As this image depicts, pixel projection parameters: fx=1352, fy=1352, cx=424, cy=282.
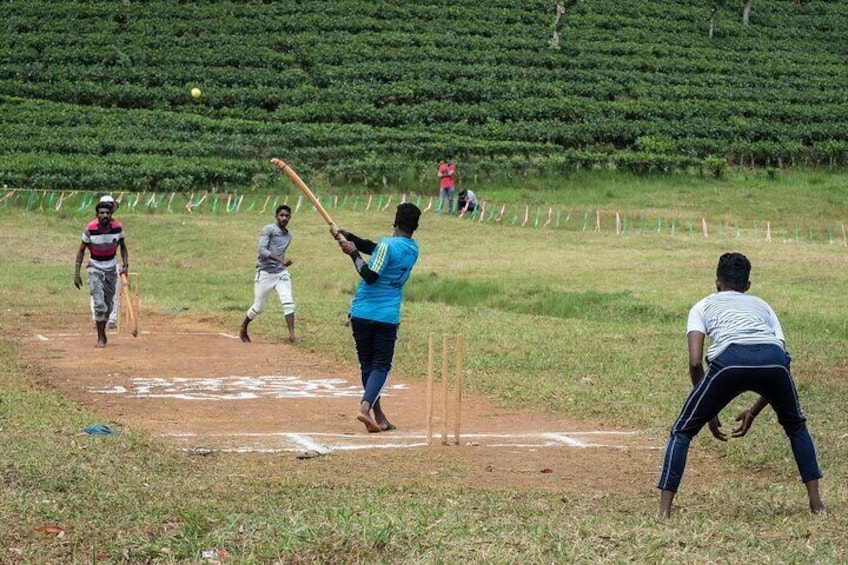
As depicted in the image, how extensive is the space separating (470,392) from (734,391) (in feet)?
19.7

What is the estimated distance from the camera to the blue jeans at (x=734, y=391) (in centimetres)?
750

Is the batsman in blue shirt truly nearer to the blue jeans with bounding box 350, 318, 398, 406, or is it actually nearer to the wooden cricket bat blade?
the blue jeans with bounding box 350, 318, 398, 406

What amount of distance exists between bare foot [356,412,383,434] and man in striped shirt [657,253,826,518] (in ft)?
11.2

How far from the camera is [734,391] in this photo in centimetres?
753

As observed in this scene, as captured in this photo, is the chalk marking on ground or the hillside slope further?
the hillside slope

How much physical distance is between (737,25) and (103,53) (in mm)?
31664

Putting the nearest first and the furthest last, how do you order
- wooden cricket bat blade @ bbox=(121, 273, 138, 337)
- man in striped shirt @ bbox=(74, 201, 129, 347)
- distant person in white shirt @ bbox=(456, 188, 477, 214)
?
man in striped shirt @ bbox=(74, 201, 129, 347) < wooden cricket bat blade @ bbox=(121, 273, 138, 337) < distant person in white shirt @ bbox=(456, 188, 477, 214)

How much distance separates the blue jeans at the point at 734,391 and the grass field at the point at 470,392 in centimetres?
31

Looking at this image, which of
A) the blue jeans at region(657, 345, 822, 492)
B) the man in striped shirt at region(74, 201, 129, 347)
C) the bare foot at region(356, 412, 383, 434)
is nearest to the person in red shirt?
the man in striped shirt at region(74, 201, 129, 347)

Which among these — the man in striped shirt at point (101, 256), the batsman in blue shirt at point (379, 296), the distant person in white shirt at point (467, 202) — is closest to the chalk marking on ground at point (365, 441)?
the batsman in blue shirt at point (379, 296)

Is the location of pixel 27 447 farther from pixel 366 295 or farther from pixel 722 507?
pixel 722 507

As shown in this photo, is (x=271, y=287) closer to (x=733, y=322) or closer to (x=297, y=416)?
(x=297, y=416)

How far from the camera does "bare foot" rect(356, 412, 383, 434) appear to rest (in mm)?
10548

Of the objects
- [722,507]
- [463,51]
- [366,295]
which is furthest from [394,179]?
[722,507]
